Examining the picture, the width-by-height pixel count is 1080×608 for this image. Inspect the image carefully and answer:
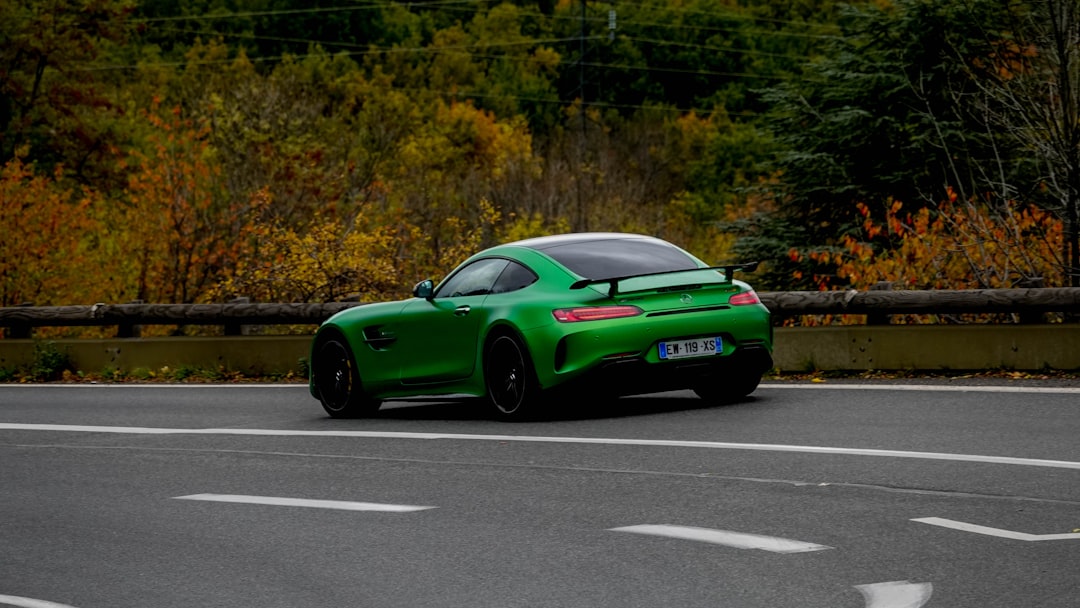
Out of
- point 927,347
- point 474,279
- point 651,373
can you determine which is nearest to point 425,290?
point 474,279

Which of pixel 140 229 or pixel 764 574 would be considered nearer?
pixel 764 574

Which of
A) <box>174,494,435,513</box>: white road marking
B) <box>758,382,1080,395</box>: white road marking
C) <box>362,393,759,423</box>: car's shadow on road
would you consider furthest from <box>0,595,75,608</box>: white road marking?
<box>758,382,1080,395</box>: white road marking

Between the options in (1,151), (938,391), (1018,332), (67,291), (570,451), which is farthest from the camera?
(1,151)

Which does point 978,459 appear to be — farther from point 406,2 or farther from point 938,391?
point 406,2

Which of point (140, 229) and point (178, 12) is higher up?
point (178, 12)

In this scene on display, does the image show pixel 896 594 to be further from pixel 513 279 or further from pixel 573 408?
pixel 573 408

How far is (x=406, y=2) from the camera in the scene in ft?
353

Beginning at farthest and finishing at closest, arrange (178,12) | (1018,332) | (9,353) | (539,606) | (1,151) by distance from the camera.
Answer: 1. (178,12)
2. (1,151)
3. (9,353)
4. (1018,332)
5. (539,606)

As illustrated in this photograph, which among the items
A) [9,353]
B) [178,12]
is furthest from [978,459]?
[178,12]

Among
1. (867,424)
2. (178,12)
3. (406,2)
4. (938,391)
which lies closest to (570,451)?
(867,424)

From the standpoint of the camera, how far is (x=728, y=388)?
45.5 ft

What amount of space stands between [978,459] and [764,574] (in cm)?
332

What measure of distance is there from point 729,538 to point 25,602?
302cm

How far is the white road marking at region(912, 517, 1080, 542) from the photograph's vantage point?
7406mm
